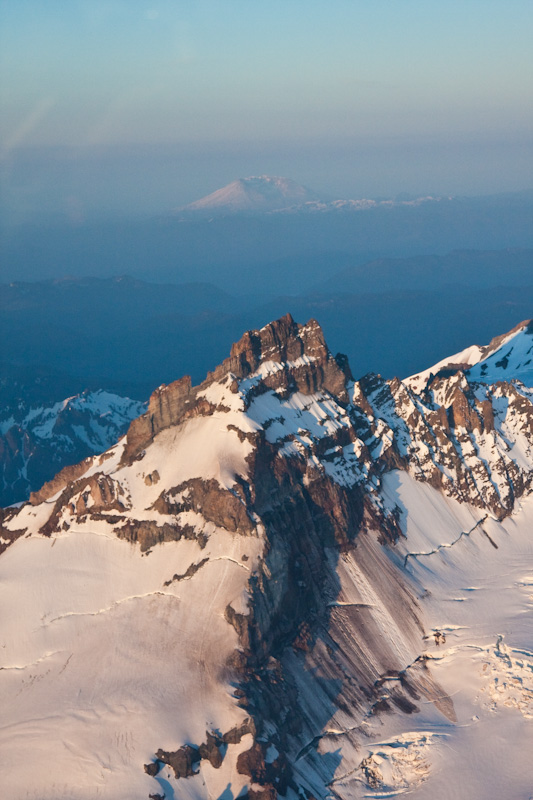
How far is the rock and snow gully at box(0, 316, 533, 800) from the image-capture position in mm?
123812

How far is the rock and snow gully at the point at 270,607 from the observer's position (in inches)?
4875

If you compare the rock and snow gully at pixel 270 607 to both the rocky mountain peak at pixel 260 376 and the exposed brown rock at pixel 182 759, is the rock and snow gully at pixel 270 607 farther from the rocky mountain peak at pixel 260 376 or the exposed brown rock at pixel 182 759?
the rocky mountain peak at pixel 260 376

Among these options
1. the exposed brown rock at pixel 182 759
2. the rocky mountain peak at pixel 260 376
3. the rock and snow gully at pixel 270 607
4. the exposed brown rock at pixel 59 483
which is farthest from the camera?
the exposed brown rock at pixel 59 483

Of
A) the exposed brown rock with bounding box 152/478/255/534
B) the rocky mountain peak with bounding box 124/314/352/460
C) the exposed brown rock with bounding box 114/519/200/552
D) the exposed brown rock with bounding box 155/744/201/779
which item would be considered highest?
the rocky mountain peak with bounding box 124/314/352/460

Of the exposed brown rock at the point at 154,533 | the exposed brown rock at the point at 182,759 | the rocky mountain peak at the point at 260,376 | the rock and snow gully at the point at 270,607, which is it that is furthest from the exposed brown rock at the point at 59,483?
the exposed brown rock at the point at 182,759

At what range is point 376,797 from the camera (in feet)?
408

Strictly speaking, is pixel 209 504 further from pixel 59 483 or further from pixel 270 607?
pixel 59 483

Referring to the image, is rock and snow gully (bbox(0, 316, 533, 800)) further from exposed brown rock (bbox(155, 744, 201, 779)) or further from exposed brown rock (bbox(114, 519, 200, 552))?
Result: exposed brown rock (bbox(114, 519, 200, 552))

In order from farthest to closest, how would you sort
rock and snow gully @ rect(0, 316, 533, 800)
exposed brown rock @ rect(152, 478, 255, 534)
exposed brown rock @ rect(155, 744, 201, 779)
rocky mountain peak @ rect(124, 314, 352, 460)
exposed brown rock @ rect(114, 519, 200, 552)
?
rocky mountain peak @ rect(124, 314, 352, 460)
exposed brown rock @ rect(114, 519, 200, 552)
exposed brown rock @ rect(152, 478, 255, 534)
rock and snow gully @ rect(0, 316, 533, 800)
exposed brown rock @ rect(155, 744, 201, 779)

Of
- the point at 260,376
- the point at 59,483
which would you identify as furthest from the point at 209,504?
the point at 59,483

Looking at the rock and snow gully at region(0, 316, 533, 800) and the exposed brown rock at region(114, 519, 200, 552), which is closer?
the rock and snow gully at region(0, 316, 533, 800)

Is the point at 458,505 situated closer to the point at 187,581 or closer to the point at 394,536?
the point at 394,536

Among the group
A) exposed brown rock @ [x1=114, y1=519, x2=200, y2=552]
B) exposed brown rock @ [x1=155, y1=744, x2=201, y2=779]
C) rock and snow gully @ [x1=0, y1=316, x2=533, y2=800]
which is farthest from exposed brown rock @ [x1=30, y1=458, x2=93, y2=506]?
exposed brown rock @ [x1=155, y1=744, x2=201, y2=779]

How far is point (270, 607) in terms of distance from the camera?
5625 inches
